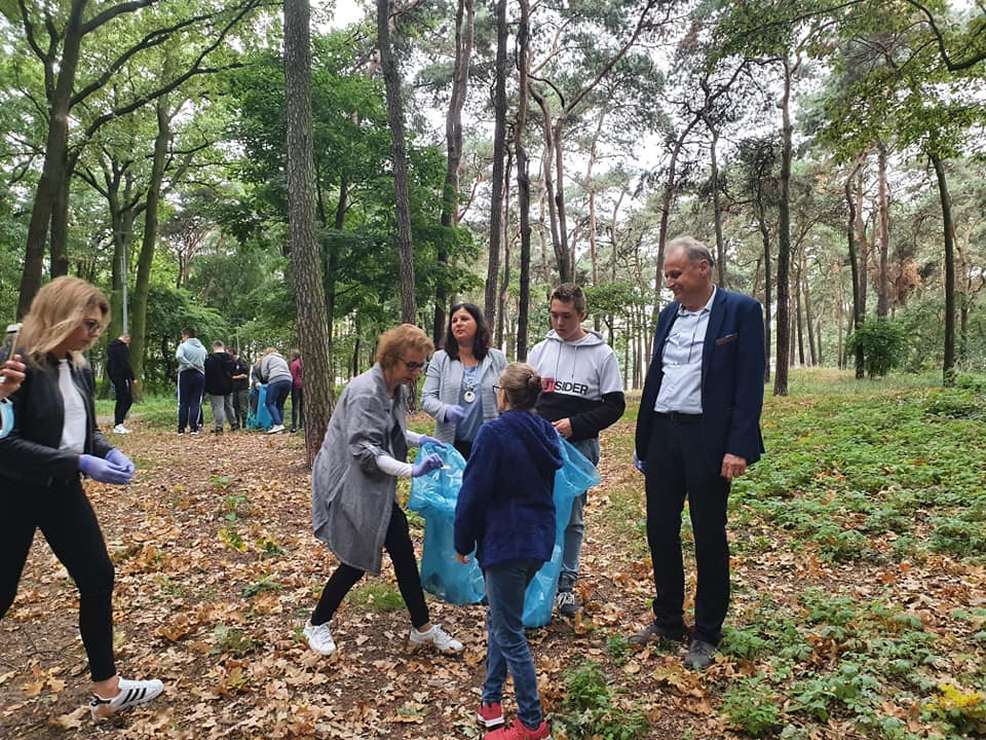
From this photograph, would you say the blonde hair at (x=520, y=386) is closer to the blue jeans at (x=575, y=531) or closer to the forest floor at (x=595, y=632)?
the blue jeans at (x=575, y=531)

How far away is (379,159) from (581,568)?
1314cm

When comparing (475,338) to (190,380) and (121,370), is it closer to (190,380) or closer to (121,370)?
(121,370)

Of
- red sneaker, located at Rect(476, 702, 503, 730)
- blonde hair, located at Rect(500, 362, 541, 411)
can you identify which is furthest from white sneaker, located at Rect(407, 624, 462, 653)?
blonde hair, located at Rect(500, 362, 541, 411)

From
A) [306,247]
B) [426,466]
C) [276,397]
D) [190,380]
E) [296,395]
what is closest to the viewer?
[426,466]

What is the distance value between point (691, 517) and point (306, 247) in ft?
19.8

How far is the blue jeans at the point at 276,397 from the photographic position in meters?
13.1

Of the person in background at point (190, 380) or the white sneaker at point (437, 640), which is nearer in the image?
the white sneaker at point (437, 640)

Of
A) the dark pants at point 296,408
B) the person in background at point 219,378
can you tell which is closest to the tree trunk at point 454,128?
the dark pants at point 296,408

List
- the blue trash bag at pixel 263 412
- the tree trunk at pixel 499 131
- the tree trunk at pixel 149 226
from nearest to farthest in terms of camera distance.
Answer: the blue trash bag at pixel 263 412 < the tree trunk at pixel 499 131 < the tree trunk at pixel 149 226

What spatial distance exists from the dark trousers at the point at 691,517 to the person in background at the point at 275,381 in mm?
10666

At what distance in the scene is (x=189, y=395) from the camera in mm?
12938

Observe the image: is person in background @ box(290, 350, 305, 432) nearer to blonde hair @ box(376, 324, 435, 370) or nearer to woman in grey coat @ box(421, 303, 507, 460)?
woman in grey coat @ box(421, 303, 507, 460)

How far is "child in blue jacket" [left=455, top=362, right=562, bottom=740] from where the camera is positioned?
107 inches

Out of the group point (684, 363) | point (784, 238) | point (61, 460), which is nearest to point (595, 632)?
point (684, 363)
